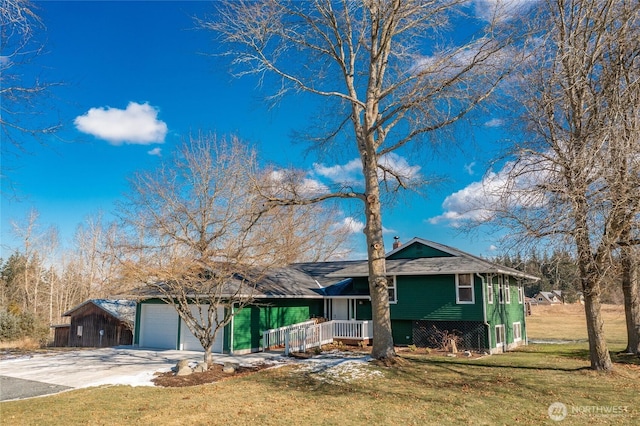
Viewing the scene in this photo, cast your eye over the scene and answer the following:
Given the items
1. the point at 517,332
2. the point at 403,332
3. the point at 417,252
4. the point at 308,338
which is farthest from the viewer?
the point at 517,332

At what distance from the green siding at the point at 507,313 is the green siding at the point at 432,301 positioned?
86 cm

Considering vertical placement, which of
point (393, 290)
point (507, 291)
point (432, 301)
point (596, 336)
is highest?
point (393, 290)

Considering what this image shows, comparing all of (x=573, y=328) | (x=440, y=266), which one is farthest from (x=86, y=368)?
(x=573, y=328)

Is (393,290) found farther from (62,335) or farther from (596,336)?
(62,335)

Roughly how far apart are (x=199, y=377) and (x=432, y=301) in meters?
10.2

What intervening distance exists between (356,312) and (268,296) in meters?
4.90

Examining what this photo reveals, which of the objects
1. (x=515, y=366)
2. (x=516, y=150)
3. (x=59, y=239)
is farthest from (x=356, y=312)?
(x=59, y=239)

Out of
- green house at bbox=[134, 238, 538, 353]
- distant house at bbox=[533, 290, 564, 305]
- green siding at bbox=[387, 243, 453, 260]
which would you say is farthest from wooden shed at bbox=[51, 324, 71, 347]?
distant house at bbox=[533, 290, 564, 305]

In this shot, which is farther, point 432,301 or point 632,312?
point 432,301

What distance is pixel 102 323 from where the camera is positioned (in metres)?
22.0

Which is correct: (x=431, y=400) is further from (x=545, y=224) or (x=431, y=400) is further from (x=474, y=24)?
(x=474, y=24)

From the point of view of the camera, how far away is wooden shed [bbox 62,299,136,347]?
21127 mm

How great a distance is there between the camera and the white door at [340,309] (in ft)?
66.1

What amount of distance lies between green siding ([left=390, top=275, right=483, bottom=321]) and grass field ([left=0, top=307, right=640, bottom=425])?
16.8 ft
